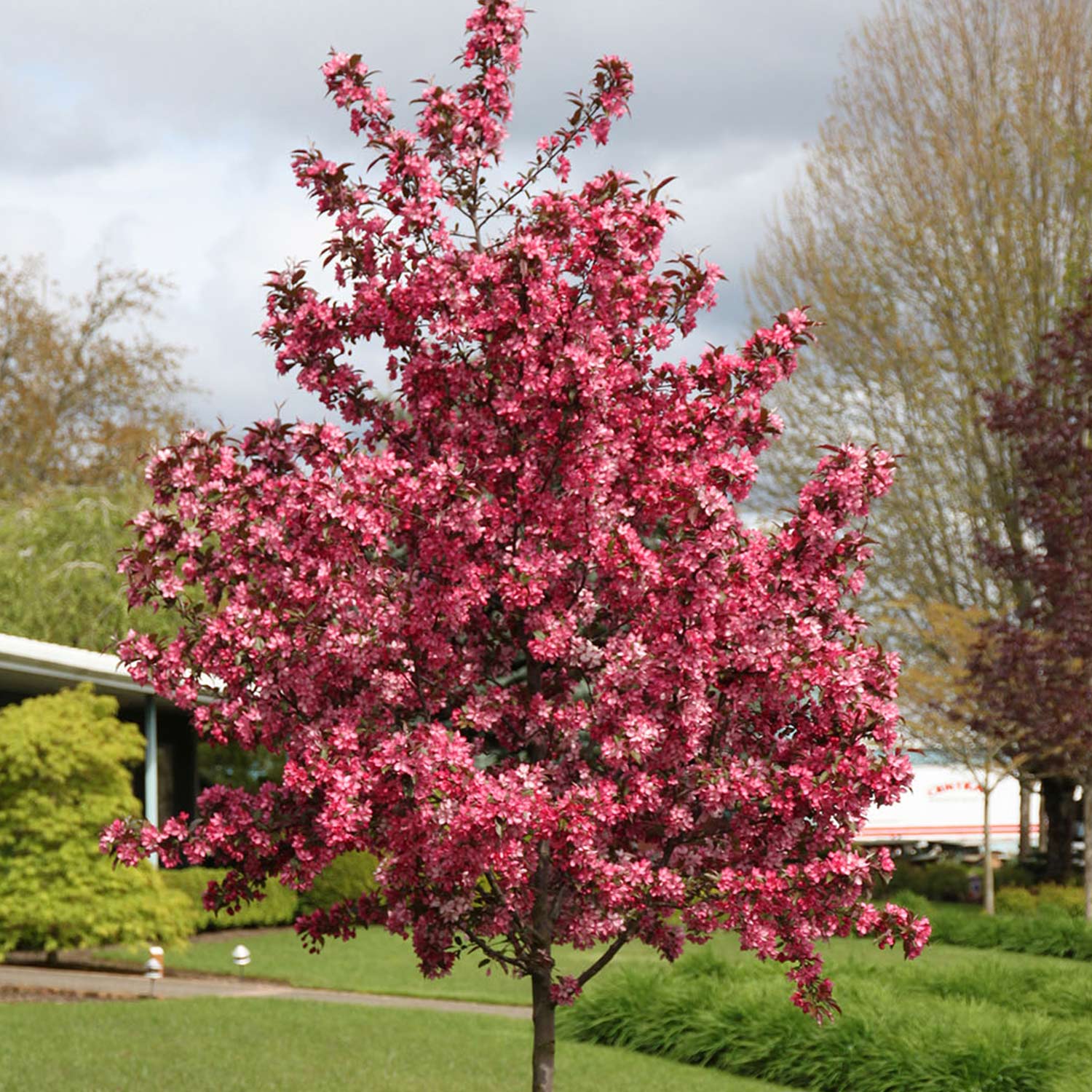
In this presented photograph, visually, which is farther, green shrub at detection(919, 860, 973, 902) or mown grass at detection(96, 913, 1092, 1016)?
green shrub at detection(919, 860, 973, 902)

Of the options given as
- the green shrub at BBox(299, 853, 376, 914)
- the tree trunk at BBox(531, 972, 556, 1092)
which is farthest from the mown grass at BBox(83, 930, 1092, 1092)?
the tree trunk at BBox(531, 972, 556, 1092)

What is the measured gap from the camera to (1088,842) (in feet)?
80.9

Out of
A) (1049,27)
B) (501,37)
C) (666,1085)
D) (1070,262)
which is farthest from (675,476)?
(1049,27)

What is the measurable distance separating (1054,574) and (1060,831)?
710 centimetres

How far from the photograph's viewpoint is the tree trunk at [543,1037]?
22.5ft

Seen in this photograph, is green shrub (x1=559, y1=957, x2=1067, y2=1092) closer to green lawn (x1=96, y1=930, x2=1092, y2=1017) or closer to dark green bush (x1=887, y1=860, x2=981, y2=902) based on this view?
green lawn (x1=96, y1=930, x2=1092, y2=1017)

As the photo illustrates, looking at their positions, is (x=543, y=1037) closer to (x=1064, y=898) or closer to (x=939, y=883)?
(x=1064, y=898)

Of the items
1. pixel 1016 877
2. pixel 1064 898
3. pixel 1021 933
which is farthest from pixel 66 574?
pixel 1064 898

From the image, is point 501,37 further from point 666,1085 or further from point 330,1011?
point 330,1011

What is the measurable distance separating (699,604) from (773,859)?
3.50 ft

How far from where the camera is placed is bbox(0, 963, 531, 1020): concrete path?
17.0 m

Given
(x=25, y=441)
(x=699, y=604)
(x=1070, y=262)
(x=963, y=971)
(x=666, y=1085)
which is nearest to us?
(x=699, y=604)

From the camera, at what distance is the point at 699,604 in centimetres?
626

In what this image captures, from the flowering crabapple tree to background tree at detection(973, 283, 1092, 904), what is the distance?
1750 centimetres
